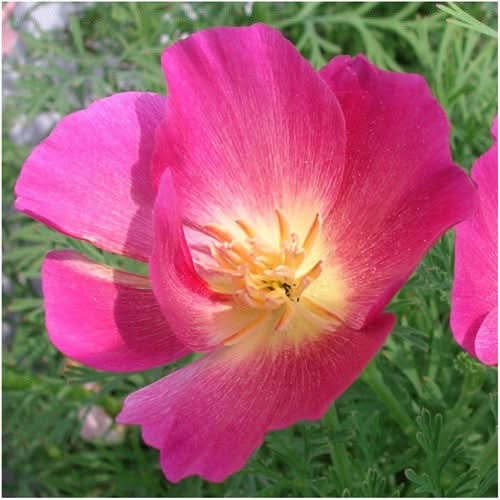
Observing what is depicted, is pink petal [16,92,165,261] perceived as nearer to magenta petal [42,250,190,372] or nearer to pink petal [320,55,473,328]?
magenta petal [42,250,190,372]

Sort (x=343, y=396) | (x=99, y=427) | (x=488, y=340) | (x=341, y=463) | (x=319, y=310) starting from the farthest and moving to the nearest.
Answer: (x=99, y=427), (x=343, y=396), (x=341, y=463), (x=319, y=310), (x=488, y=340)

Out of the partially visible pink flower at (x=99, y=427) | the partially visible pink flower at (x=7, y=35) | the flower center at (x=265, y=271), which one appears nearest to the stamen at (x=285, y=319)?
the flower center at (x=265, y=271)

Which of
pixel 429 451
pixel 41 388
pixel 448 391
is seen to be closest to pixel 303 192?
pixel 429 451

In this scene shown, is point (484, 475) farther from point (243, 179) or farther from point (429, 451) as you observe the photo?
point (243, 179)

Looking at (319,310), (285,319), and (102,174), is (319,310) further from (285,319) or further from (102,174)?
(102,174)

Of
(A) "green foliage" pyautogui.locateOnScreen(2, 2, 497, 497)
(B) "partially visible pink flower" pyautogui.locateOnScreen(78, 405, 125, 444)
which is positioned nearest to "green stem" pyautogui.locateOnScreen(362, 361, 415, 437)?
(A) "green foliage" pyautogui.locateOnScreen(2, 2, 497, 497)

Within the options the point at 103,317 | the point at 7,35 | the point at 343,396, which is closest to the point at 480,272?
the point at 103,317
